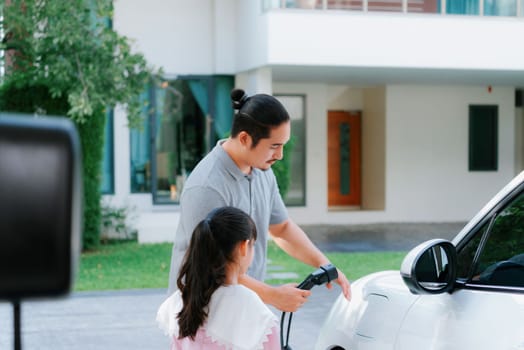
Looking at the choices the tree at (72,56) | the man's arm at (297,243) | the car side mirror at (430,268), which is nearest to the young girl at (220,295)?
the car side mirror at (430,268)

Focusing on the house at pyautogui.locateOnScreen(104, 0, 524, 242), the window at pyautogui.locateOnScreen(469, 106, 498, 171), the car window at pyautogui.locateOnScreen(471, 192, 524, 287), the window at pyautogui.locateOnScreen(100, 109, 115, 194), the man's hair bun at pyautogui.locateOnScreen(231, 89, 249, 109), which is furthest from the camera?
the window at pyautogui.locateOnScreen(469, 106, 498, 171)

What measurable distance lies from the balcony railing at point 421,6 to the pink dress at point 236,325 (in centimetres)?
1146

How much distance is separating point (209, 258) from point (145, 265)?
9.05 metres

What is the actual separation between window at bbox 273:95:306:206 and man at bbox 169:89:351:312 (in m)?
13.7

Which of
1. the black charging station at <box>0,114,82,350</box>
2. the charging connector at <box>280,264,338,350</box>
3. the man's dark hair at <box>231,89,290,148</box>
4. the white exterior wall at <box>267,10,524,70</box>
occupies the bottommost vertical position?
the charging connector at <box>280,264,338,350</box>

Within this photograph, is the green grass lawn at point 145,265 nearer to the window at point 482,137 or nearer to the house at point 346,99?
the house at point 346,99

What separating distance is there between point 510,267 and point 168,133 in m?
13.7

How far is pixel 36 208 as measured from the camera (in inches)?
34.6

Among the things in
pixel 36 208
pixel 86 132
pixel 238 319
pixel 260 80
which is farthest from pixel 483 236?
pixel 260 80

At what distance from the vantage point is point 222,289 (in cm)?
300

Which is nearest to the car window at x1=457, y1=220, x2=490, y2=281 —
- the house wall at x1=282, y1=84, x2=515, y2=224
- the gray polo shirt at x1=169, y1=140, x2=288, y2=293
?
the gray polo shirt at x1=169, y1=140, x2=288, y2=293

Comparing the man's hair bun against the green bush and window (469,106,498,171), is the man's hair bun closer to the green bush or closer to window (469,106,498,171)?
the green bush

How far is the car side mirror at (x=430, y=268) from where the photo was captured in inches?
112

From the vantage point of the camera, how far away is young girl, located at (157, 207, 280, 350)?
294cm
